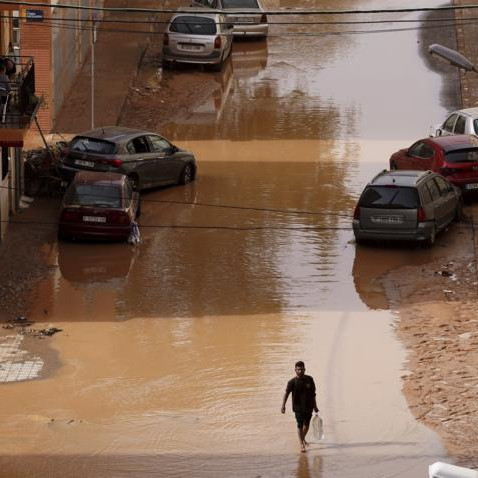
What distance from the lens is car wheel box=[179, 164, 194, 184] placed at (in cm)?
3400

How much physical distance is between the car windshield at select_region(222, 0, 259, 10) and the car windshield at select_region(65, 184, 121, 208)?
19038mm

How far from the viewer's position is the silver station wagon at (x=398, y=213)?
29172 millimetres

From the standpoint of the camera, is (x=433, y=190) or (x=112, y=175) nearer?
(x=433, y=190)

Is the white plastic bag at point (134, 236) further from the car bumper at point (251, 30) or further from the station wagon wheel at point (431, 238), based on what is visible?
the car bumper at point (251, 30)

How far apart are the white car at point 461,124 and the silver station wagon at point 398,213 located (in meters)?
5.58

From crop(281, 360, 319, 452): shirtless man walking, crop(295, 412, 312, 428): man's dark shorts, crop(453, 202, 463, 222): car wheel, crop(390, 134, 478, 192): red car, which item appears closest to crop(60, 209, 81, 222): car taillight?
crop(453, 202, 463, 222): car wheel

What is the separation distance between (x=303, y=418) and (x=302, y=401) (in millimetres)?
207

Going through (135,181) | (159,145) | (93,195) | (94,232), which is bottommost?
(94,232)

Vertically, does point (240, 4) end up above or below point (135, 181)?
above

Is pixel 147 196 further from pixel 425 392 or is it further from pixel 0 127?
pixel 425 392

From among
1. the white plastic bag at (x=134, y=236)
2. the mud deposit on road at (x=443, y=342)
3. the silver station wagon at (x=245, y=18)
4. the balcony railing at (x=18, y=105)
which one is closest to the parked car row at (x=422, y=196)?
the mud deposit on road at (x=443, y=342)

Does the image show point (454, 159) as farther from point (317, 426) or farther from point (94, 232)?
point (317, 426)

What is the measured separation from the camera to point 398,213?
29.3m

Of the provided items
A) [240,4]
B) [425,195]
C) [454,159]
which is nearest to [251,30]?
[240,4]
